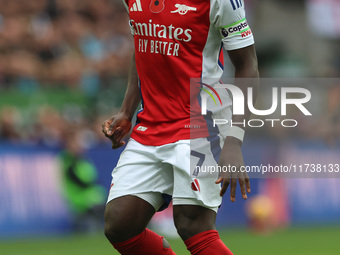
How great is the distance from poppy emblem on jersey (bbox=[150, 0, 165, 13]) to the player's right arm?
58 cm

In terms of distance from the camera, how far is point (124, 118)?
5449mm

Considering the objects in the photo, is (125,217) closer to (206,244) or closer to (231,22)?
(206,244)

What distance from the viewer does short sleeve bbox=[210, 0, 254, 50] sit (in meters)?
4.69

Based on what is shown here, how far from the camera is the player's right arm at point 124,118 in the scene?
5.39 m

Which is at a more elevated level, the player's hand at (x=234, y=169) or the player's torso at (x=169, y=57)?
the player's torso at (x=169, y=57)

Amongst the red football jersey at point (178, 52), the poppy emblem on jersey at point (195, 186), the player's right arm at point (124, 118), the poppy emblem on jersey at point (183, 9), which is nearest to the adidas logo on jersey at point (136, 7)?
the red football jersey at point (178, 52)

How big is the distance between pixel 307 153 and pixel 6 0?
6.27 m

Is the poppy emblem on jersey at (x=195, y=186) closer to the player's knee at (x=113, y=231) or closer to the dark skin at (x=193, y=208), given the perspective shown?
the dark skin at (x=193, y=208)

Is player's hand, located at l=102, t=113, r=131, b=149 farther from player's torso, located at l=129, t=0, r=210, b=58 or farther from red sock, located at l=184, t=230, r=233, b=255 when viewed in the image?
red sock, located at l=184, t=230, r=233, b=255

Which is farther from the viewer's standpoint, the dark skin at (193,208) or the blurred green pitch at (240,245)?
the blurred green pitch at (240,245)

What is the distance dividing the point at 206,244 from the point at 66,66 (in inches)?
363

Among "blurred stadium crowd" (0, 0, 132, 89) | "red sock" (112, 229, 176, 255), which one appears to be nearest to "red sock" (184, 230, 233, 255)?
"red sock" (112, 229, 176, 255)

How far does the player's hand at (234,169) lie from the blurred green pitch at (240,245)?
4.98 meters

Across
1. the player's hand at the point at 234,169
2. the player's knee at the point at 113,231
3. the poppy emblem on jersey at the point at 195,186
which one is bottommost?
the player's knee at the point at 113,231
